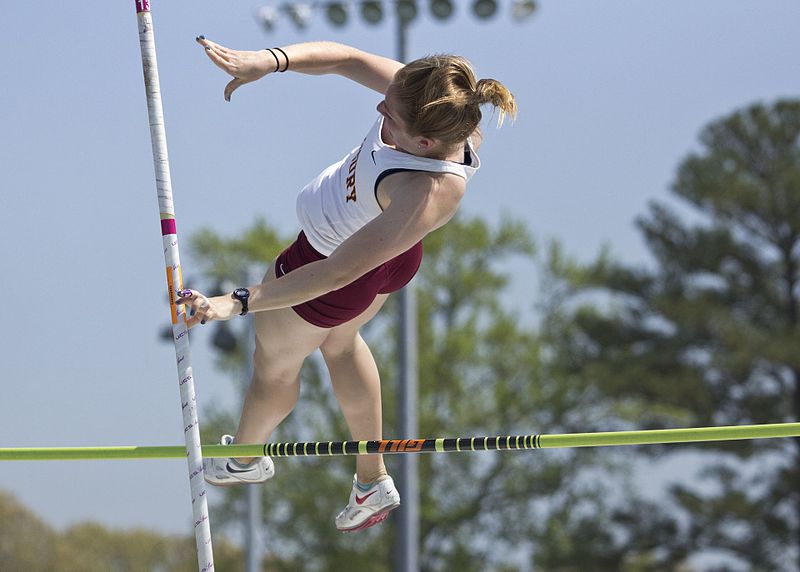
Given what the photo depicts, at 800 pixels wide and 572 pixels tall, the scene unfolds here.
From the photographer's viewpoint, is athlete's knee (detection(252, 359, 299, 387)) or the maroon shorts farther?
athlete's knee (detection(252, 359, 299, 387))

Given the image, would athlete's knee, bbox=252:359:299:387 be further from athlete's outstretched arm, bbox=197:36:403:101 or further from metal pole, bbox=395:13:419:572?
metal pole, bbox=395:13:419:572

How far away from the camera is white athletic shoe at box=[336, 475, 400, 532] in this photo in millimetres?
4863

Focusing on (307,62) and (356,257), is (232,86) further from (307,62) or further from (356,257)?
(356,257)

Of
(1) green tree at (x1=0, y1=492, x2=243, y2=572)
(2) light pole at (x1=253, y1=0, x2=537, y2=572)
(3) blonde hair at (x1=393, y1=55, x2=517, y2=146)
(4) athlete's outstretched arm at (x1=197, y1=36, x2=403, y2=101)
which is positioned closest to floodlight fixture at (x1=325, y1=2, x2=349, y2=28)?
(2) light pole at (x1=253, y1=0, x2=537, y2=572)

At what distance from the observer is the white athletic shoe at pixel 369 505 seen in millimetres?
4863

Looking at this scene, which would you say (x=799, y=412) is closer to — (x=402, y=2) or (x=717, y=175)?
(x=717, y=175)

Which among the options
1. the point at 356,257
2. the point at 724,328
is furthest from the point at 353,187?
the point at 724,328

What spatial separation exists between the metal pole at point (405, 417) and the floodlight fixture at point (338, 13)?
0.76 metres

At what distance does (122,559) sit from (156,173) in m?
21.1

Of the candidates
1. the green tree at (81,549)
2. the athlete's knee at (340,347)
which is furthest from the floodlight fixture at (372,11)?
the green tree at (81,549)

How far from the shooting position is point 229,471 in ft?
15.7

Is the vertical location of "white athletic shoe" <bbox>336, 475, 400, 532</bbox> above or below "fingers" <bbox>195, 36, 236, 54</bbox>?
below

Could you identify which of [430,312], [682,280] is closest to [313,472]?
[430,312]

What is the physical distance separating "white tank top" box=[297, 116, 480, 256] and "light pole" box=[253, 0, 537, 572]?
6392 mm
